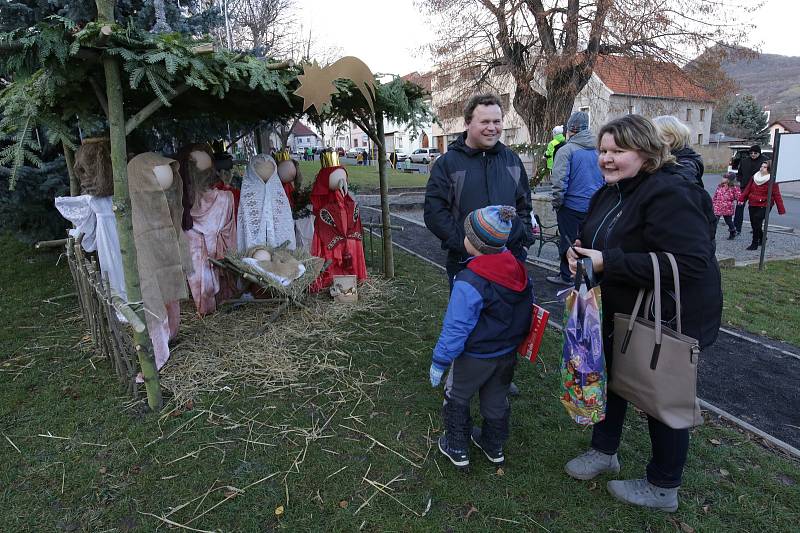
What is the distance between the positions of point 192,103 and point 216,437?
3350mm

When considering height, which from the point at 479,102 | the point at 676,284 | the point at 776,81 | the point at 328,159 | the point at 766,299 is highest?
the point at 776,81

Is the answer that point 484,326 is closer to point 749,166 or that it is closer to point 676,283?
point 676,283

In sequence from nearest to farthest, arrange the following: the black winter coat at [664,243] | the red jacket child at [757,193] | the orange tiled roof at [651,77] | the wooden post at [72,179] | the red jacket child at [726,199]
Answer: the black winter coat at [664,243] < the wooden post at [72,179] < the red jacket child at [757,193] < the red jacket child at [726,199] < the orange tiled roof at [651,77]

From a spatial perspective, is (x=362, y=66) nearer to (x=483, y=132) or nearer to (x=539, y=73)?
(x=483, y=132)

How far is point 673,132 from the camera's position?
86.8 inches

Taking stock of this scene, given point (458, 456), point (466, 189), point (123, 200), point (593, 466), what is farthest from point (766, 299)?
point (123, 200)

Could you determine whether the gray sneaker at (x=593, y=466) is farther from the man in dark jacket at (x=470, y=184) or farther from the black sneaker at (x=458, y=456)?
the man in dark jacket at (x=470, y=184)

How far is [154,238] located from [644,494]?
3617 mm

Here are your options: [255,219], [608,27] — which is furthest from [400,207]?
[255,219]

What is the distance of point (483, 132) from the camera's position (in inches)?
111

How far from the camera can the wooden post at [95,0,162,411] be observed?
2797 millimetres

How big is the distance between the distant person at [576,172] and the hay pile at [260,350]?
2.32 m

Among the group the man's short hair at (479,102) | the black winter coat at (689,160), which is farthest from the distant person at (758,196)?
the man's short hair at (479,102)

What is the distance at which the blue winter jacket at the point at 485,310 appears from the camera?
2.25 meters
